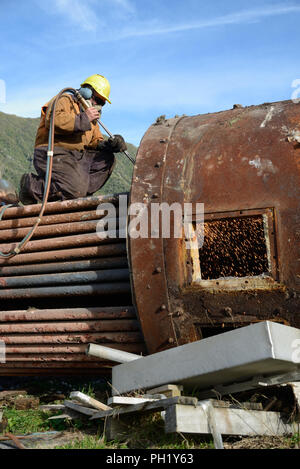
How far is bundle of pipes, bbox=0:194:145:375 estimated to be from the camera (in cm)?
429

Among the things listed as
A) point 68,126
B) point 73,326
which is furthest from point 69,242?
point 68,126

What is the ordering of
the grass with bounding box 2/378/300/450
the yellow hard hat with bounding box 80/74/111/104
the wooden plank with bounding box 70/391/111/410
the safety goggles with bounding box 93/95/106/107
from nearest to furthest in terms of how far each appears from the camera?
the grass with bounding box 2/378/300/450 < the wooden plank with bounding box 70/391/111/410 < the yellow hard hat with bounding box 80/74/111/104 < the safety goggles with bounding box 93/95/106/107

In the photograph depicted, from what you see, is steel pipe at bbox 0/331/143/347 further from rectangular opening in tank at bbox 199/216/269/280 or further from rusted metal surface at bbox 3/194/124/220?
rusted metal surface at bbox 3/194/124/220

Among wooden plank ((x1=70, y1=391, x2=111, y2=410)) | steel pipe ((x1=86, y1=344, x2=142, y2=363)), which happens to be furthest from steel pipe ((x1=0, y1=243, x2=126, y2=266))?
wooden plank ((x1=70, y1=391, x2=111, y2=410))

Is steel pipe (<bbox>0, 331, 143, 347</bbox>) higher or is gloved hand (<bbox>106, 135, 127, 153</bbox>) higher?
gloved hand (<bbox>106, 135, 127, 153</bbox>)

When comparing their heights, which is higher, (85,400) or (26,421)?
(85,400)

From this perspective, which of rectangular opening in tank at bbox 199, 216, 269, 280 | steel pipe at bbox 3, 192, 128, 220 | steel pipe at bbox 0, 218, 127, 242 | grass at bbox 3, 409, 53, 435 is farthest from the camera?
steel pipe at bbox 3, 192, 128, 220

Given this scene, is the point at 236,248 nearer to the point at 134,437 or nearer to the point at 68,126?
the point at 134,437

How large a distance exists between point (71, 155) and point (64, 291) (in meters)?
1.66

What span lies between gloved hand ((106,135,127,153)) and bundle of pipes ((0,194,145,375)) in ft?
3.76

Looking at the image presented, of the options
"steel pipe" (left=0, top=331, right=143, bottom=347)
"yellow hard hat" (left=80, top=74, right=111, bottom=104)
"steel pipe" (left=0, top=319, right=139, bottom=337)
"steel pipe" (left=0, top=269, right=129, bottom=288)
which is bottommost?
"steel pipe" (left=0, top=331, right=143, bottom=347)

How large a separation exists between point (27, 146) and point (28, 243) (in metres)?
94.0

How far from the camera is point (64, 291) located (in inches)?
178

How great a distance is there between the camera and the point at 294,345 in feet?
10.1
